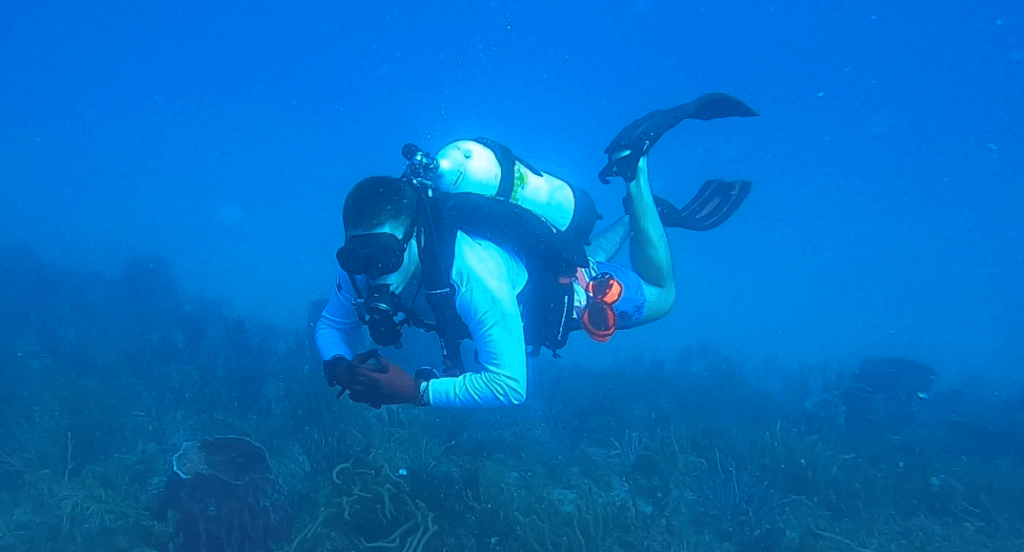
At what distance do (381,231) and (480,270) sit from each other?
2.11 ft

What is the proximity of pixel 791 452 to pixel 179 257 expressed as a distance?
179 feet

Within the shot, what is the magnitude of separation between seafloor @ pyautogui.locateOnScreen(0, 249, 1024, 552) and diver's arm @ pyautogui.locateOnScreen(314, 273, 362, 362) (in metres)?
1.76

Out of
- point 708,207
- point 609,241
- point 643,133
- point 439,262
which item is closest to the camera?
point 439,262

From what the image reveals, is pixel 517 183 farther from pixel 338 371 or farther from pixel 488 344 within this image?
pixel 338 371

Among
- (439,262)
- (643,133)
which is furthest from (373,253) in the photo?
(643,133)

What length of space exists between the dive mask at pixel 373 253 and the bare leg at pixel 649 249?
9.53ft

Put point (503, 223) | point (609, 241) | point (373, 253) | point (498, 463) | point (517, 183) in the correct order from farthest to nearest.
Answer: point (498, 463) < point (609, 241) < point (517, 183) < point (503, 223) < point (373, 253)

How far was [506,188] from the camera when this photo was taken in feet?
13.0

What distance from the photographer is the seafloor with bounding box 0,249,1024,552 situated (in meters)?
4.89

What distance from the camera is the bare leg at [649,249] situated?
16.7 ft

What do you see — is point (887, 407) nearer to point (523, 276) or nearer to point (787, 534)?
point (787, 534)

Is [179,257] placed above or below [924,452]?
below

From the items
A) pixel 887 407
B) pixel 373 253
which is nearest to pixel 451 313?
pixel 373 253

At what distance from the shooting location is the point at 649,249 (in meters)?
5.16
